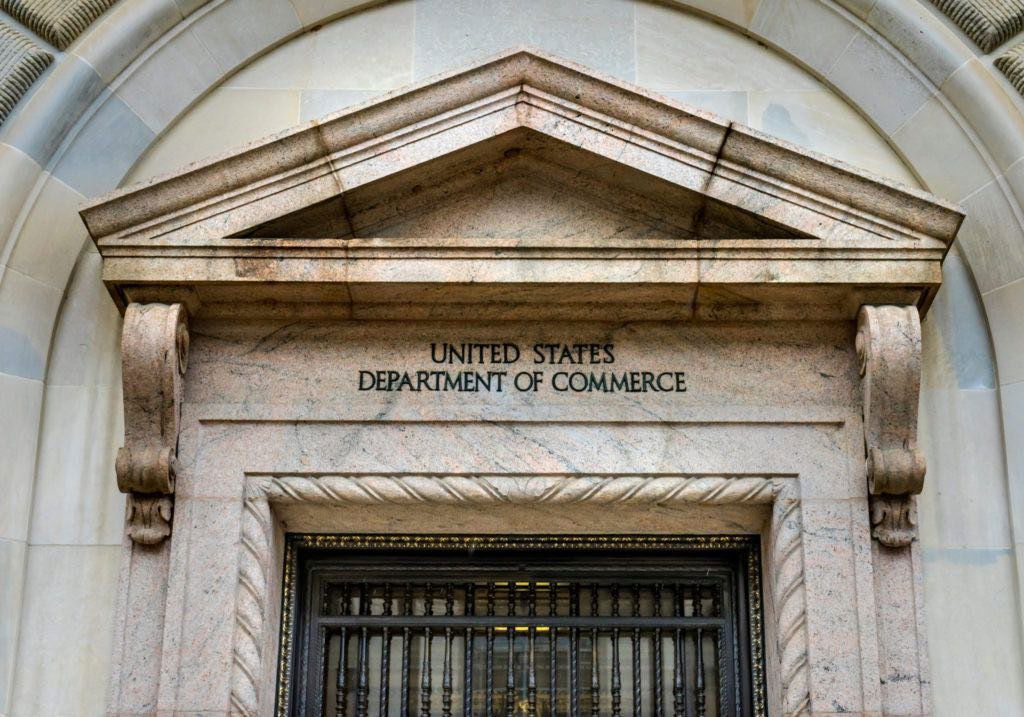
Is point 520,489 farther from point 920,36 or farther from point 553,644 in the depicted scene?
point 920,36

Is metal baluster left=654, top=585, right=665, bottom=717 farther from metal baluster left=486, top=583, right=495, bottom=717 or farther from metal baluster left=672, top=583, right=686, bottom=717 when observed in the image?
metal baluster left=486, top=583, right=495, bottom=717

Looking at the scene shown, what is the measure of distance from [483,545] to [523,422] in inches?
30.2

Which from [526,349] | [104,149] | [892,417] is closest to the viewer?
[892,417]

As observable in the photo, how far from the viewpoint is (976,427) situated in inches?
290

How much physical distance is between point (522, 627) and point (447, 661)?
1.42ft

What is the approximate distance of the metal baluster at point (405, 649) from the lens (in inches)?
293

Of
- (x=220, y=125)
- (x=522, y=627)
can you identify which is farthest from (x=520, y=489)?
(x=220, y=125)

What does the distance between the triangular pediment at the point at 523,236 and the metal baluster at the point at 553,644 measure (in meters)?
1.66

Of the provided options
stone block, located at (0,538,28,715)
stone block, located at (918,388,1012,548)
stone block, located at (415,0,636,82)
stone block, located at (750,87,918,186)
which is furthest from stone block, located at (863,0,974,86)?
stone block, located at (0,538,28,715)

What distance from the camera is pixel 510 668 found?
7484mm

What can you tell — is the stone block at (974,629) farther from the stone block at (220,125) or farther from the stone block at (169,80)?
the stone block at (169,80)

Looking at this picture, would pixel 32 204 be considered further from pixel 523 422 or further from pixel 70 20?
pixel 523 422

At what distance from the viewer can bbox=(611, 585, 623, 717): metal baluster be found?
7.43 m

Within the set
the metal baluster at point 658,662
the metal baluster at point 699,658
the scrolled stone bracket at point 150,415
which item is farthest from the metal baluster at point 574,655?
the scrolled stone bracket at point 150,415
